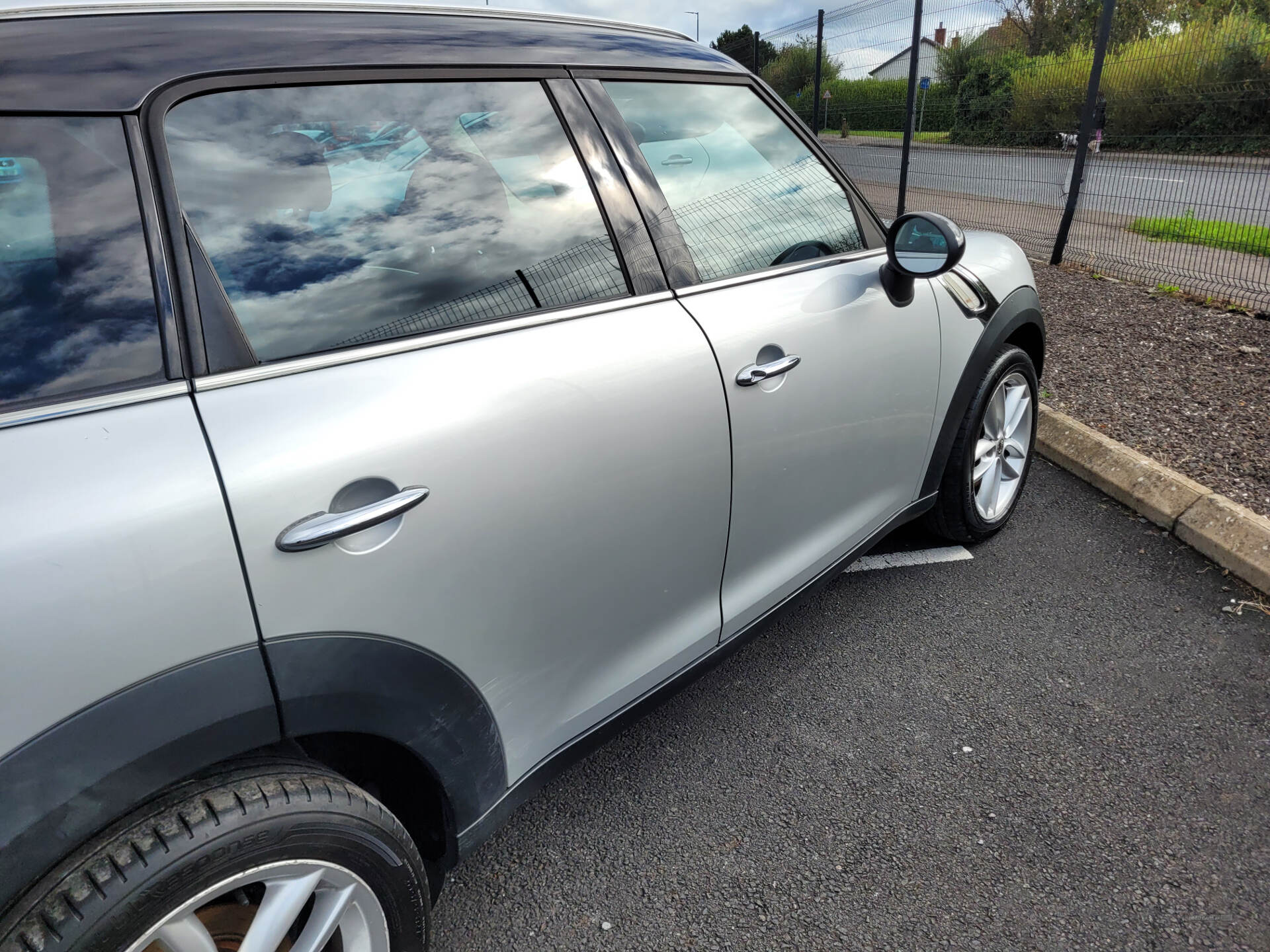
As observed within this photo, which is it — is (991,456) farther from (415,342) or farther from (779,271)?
(415,342)

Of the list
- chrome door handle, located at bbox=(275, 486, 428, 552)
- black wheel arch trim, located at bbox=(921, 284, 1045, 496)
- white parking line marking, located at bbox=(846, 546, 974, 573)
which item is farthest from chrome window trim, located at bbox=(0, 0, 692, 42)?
white parking line marking, located at bbox=(846, 546, 974, 573)

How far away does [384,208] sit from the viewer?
154 cm

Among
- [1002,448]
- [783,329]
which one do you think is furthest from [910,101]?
[783,329]

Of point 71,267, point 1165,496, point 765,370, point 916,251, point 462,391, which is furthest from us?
point 1165,496

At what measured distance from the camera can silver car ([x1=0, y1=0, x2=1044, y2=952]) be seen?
1092mm

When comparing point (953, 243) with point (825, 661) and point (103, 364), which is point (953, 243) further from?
point (103, 364)

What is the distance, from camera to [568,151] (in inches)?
71.4

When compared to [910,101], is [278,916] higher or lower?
lower

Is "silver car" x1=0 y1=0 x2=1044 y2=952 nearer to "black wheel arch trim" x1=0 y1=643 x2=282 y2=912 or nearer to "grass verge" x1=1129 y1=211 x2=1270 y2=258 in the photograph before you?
"black wheel arch trim" x1=0 y1=643 x2=282 y2=912

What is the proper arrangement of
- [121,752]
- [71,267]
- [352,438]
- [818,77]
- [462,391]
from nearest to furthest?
[121,752] < [71,267] < [352,438] < [462,391] < [818,77]

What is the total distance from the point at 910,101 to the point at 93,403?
31.7ft

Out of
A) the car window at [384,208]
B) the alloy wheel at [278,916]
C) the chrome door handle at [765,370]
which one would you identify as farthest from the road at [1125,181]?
the alloy wheel at [278,916]

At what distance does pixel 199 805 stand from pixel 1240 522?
3408 mm

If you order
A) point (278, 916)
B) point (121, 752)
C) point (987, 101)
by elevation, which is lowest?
point (278, 916)
